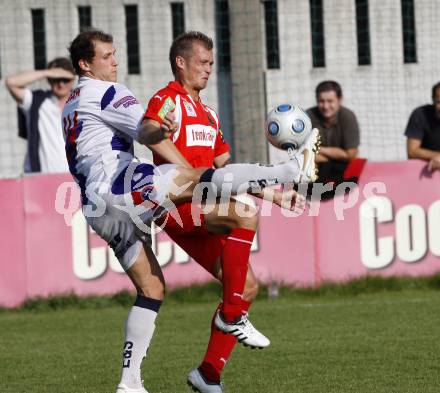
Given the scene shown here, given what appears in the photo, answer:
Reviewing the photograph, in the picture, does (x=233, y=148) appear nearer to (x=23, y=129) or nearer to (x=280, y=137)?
(x=23, y=129)

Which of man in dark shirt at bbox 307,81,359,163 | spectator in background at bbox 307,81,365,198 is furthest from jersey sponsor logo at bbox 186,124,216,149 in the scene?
man in dark shirt at bbox 307,81,359,163

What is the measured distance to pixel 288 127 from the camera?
776 cm

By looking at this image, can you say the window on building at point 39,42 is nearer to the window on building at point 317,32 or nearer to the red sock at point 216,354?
the window on building at point 317,32

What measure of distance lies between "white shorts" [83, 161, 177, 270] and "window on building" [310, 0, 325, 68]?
737 centimetres

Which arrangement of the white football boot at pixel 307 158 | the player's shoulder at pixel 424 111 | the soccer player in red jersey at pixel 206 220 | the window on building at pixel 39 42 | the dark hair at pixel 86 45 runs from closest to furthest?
the white football boot at pixel 307 158, the soccer player in red jersey at pixel 206 220, the dark hair at pixel 86 45, the player's shoulder at pixel 424 111, the window on building at pixel 39 42

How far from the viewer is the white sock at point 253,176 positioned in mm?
7047

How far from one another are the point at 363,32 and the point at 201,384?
26.1 ft

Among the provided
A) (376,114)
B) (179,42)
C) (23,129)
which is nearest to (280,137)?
(179,42)

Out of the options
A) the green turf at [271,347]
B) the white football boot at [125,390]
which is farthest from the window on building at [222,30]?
the white football boot at [125,390]

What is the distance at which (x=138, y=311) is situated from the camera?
7273 mm

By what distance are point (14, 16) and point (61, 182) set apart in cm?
323

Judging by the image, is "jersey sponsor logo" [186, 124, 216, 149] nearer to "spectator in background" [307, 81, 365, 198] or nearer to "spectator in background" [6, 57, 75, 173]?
"spectator in background" [307, 81, 365, 198]

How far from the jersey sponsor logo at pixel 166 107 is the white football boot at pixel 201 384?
1.43 meters

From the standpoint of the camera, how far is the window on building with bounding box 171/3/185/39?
1424cm
